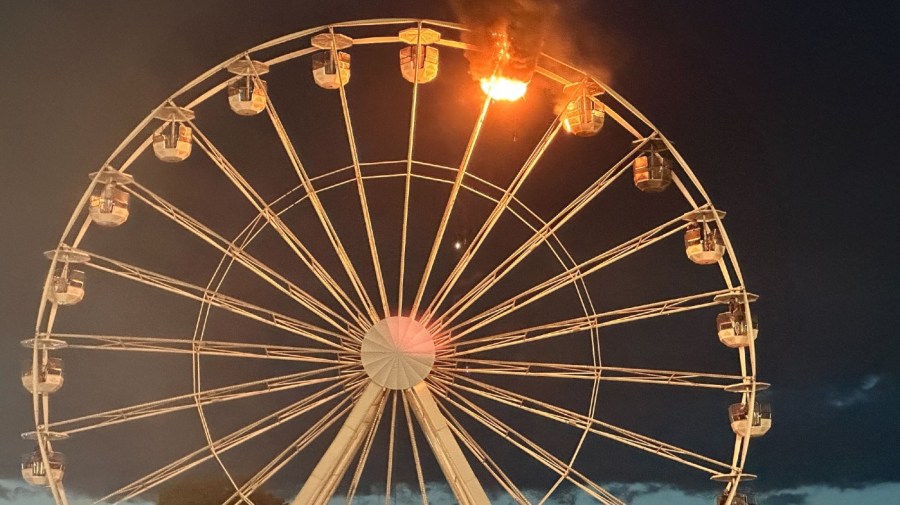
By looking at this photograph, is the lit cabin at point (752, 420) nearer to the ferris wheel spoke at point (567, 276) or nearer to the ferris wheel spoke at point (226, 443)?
the ferris wheel spoke at point (567, 276)

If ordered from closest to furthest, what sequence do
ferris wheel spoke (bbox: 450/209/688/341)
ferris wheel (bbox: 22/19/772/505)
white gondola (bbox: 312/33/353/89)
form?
white gondola (bbox: 312/33/353/89)
ferris wheel spoke (bbox: 450/209/688/341)
ferris wheel (bbox: 22/19/772/505)

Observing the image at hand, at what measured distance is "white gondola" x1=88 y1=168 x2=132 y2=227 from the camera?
1043 centimetres

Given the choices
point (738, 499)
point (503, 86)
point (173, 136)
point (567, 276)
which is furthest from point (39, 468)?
point (738, 499)

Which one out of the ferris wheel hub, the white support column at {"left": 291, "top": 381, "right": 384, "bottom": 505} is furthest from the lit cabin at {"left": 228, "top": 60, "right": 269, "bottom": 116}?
the white support column at {"left": 291, "top": 381, "right": 384, "bottom": 505}

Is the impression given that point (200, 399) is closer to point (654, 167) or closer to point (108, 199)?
point (108, 199)

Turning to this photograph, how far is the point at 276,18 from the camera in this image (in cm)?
1378

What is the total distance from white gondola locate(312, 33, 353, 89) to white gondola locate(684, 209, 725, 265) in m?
3.36

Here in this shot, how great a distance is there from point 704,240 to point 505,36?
8.43 feet

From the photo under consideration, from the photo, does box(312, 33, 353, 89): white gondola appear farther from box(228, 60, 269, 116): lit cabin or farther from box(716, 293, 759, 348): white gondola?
box(716, 293, 759, 348): white gondola

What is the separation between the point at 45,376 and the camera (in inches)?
410

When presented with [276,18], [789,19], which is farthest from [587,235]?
[276,18]

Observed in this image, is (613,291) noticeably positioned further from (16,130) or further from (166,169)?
Result: (16,130)

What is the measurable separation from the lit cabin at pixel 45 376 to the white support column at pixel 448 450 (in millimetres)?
2427

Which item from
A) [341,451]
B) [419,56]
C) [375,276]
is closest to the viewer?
[419,56]
